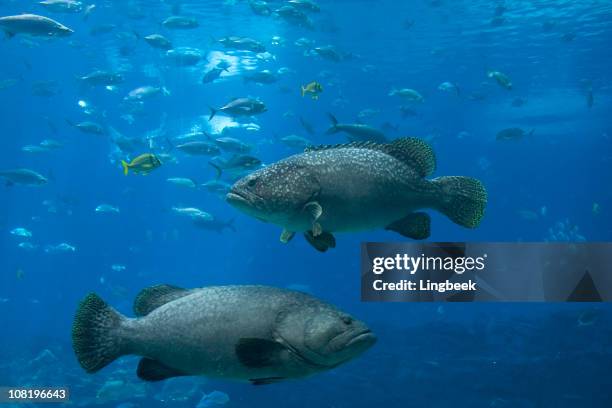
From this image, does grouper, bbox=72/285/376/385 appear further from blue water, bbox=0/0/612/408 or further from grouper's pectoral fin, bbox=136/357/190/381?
blue water, bbox=0/0/612/408

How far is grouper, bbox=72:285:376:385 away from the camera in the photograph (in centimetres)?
244

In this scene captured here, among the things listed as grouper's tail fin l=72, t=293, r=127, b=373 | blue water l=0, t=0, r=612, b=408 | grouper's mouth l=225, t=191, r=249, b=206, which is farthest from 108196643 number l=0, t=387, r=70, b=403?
grouper's mouth l=225, t=191, r=249, b=206

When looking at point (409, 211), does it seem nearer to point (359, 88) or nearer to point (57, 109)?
point (359, 88)

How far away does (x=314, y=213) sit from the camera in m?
2.79

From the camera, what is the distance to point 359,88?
38.1 m

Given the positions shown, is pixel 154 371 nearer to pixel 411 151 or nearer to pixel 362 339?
pixel 362 339

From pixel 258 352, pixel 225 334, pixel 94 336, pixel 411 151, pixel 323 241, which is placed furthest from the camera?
pixel 411 151

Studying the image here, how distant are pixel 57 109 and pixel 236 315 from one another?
56.7 m

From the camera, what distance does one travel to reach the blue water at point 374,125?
12977 millimetres

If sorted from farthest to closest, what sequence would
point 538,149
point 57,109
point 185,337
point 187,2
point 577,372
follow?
point 538,149
point 57,109
point 187,2
point 577,372
point 185,337

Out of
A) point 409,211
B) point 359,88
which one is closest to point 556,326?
point 409,211

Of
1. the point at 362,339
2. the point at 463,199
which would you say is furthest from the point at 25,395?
the point at 463,199

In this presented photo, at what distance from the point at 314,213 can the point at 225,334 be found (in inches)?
29.6

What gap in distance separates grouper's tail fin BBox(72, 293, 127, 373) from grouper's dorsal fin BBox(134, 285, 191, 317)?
0.16 meters
